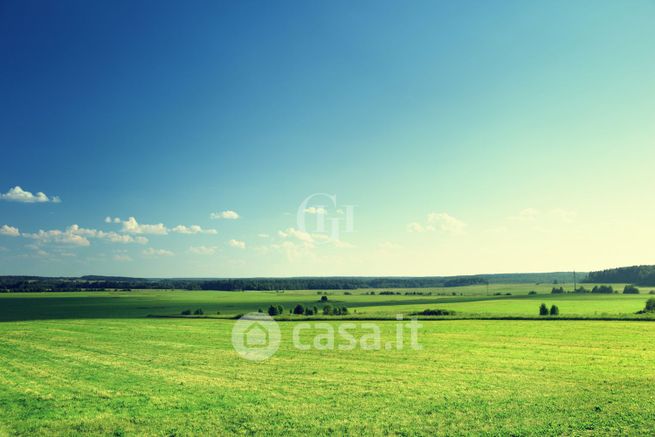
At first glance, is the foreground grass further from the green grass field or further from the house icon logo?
the house icon logo

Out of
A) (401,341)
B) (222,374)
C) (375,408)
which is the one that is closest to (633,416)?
(375,408)

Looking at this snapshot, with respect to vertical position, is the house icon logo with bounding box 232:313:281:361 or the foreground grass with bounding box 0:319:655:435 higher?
the foreground grass with bounding box 0:319:655:435

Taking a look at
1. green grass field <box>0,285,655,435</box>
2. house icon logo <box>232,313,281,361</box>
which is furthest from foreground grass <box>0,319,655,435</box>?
house icon logo <box>232,313,281,361</box>

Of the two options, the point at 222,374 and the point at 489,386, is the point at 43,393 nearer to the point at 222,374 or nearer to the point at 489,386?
the point at 222,374

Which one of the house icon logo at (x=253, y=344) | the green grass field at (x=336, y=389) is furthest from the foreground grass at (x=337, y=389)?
the house icon logo at (x=253, y=344)

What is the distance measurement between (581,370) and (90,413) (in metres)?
29.7

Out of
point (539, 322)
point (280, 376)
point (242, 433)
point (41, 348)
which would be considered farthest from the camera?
point (539, 322)

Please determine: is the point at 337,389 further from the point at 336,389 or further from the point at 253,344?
the point at 253,344

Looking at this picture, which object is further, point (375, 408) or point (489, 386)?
point (489, 386)

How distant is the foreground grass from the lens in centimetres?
1919

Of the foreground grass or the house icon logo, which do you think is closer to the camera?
the foreground grass

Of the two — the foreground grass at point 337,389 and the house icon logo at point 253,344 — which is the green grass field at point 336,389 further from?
the house icon logo at point 253,344

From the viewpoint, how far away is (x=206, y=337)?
5431 cm

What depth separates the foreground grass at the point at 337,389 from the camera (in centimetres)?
1919
